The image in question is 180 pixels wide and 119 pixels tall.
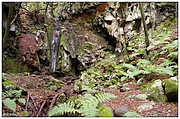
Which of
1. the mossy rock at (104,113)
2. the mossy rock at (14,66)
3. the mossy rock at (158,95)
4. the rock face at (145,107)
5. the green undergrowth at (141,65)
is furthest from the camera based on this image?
the mossy rock at (14,66)

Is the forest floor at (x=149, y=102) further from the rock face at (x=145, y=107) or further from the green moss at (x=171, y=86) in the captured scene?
the green moss at (x=171, y=86)

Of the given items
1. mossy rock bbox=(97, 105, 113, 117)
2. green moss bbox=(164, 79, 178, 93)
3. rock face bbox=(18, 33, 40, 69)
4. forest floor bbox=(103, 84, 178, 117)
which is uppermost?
rock face bbox=(18, 33, 40, 69)

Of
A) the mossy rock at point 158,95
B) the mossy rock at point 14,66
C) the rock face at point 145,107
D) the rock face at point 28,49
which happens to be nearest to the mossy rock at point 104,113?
the rock face at point 145,107

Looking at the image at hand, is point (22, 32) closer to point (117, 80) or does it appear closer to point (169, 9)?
point (117, 80)

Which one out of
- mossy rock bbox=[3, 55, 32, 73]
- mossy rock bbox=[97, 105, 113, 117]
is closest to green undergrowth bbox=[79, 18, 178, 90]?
mossy rock bbox=[97, 105, 113, 117]

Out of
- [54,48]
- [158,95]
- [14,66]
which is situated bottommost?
[158,95]

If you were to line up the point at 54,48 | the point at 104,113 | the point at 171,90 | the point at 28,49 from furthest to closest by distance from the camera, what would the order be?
the point at 54,48, the point at 28,49, the point at 171,90, the point at 104,113

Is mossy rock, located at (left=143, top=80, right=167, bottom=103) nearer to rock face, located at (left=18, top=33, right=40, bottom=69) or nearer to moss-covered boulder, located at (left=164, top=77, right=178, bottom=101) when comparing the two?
moss-covered boulder, located at (left=164, top=77, right=178, bottom=101)

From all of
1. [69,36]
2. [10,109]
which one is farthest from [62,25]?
[10,109]

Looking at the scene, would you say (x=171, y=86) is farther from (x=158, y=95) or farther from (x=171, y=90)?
(x=158, y=95)

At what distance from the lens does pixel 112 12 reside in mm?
9289

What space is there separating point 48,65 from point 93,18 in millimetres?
4852

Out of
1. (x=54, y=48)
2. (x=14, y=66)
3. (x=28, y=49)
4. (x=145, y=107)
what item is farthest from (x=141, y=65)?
(x=54, y=48)

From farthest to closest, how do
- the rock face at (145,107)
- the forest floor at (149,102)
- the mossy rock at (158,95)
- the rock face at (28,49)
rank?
the rock face at (28,49) < the mossy rock at (158,95) < the rock face at (145,107) < the forest floor at (149,102)
